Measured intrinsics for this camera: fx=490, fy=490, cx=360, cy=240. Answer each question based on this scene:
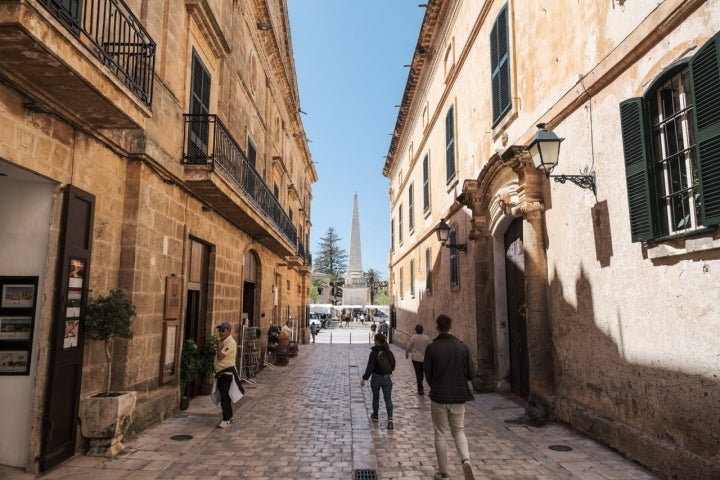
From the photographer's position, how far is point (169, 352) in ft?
26.6

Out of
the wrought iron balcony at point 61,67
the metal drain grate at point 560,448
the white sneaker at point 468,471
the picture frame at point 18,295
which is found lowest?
the metal drain grate at point 560,448

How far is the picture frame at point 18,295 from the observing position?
527 centimetres

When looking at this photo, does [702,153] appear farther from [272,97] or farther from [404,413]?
[272,97]

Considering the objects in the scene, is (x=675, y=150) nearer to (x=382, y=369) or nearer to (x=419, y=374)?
(x=382, y=369)

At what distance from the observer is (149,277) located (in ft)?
23.9

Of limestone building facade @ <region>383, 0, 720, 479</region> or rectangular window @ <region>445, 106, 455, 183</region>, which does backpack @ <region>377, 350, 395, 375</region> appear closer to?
limestone building facade @ <region>383, 0, 720, 479</region>

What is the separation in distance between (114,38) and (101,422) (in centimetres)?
439

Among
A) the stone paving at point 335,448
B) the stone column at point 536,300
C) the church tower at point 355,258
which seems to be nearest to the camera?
the stone paving at point 335,448

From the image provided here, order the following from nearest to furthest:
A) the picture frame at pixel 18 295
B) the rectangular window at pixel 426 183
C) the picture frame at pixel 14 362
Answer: the picture frame at pixel 14 362, the picture frame at pixel 18 295, the rectangular window at pixel 426 183

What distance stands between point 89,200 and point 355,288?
64.1 m

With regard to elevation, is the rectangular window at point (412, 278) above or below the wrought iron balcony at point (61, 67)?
below

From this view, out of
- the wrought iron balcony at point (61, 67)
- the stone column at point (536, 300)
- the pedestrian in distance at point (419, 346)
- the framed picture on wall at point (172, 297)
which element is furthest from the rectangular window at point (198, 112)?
the stone column at point (536, 300)

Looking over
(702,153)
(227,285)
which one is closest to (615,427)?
(702,153)

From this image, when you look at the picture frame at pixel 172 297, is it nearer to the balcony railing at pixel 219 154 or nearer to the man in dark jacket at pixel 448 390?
the balcony railing at pixel 219 154
